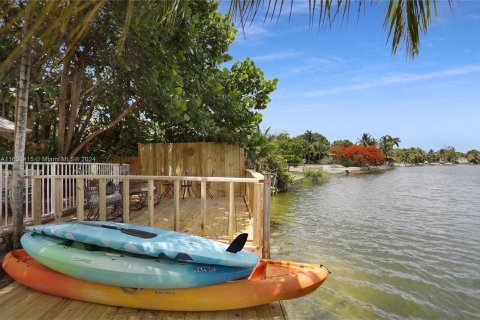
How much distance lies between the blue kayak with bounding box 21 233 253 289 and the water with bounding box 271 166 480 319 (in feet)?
9.91

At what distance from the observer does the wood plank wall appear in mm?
12336

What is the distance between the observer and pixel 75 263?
3.87 meters

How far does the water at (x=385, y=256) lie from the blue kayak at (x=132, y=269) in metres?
3.02

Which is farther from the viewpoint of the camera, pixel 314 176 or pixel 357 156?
pixel 357 156

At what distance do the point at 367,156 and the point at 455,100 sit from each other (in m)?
44.0

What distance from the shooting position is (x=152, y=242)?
3.91 m

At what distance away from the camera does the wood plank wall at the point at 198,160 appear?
1234 cm

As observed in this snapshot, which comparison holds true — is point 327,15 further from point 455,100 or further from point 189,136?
point 455,100

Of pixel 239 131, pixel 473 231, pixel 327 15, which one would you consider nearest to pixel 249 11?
pixel 327 15

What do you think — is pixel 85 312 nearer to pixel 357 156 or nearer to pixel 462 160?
pixel 357 156

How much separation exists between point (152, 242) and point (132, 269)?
36 centimetres

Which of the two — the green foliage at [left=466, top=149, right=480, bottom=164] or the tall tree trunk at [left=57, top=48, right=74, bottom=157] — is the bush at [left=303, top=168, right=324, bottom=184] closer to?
→ the tall tree trunk at [left=57, top=48, right=74, bottom=157]

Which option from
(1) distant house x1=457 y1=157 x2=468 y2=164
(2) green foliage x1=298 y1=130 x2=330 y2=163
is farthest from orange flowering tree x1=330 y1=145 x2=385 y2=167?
(1) distant house x1=457 y1=157 x2=468 y2=164

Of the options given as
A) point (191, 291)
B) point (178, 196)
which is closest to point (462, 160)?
point (178, 196)
